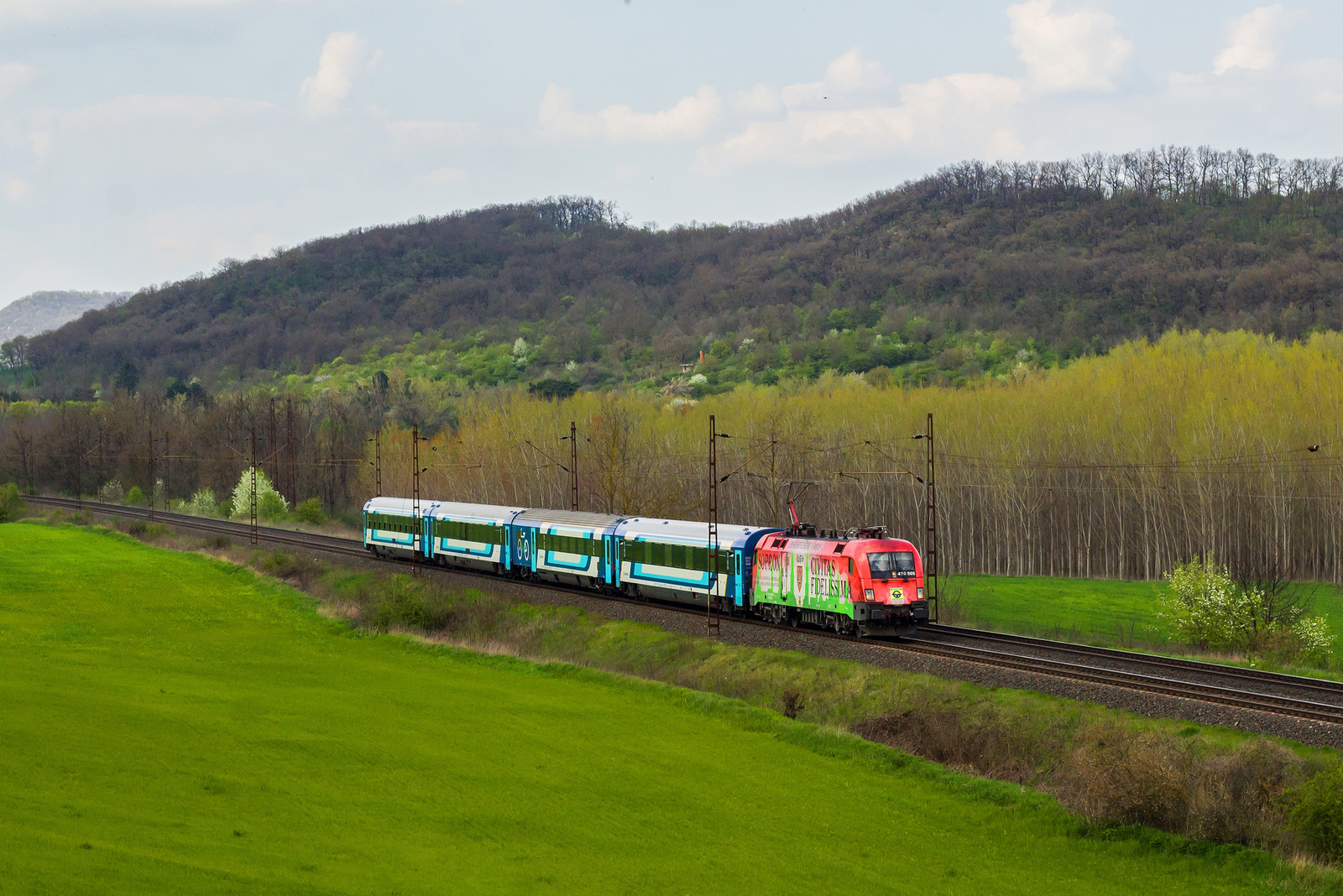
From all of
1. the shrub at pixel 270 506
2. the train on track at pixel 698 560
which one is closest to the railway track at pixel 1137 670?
the train on track at pixel 698 560

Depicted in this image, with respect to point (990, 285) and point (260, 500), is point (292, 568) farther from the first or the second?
point (990, 285)

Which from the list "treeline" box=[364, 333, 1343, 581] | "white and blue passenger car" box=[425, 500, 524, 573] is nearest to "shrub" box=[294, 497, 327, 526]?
"treeline" box=[364, 333, 1343, 581]

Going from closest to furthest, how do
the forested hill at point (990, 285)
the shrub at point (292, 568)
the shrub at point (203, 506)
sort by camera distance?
the shrub at point (292, 568) < the shrub at point (203, 506) < the forested hill at point (990, 285)

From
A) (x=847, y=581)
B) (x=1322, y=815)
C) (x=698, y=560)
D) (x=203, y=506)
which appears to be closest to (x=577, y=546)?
(x=698, y=560)

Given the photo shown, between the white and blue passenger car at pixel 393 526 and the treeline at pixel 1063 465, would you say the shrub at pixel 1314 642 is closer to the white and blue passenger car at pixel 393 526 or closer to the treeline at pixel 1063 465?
the treeline at pixel 1063 465

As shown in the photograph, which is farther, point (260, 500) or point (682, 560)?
point (260, 500)

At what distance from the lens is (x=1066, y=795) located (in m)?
23.1

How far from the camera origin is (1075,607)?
5431 centimetres

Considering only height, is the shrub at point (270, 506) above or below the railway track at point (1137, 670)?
above

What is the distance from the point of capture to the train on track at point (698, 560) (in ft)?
118

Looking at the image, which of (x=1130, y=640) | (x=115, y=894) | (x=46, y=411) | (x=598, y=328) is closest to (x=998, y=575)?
(x=1130, y=640)

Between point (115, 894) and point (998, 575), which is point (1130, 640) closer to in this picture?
point (998, 575)

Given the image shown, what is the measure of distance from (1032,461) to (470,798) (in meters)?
53.0

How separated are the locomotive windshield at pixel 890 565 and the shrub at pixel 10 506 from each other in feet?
251
